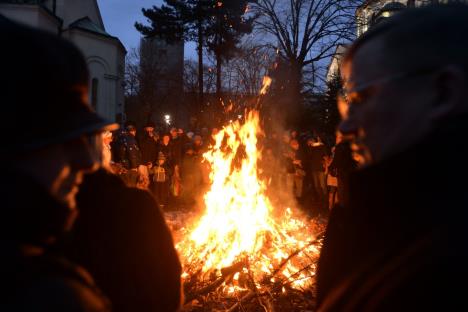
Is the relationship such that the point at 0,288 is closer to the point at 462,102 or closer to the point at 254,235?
the point at 462,102

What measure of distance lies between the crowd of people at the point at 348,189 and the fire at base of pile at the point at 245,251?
304 cm

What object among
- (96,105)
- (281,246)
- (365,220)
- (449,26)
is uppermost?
(96,105)

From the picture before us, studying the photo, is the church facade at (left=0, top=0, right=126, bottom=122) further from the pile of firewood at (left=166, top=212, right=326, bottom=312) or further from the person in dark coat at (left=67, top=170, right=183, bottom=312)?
the person in dark coat at (left=67, top=170, right=183, bottom=312)

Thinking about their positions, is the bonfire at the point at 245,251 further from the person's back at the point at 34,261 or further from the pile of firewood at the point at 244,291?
the person's back at the point at 34,261

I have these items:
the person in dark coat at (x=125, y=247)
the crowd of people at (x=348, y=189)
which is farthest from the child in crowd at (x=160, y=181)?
the crowd of people at (x=348, y=189)

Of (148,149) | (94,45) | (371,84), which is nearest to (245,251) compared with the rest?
(371,84)

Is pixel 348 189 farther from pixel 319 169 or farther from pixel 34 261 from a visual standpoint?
pixel 319 169

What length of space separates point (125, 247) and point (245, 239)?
5055mm

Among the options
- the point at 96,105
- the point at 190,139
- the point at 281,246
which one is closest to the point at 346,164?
the point at 281,246

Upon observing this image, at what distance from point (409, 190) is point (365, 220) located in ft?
0.65

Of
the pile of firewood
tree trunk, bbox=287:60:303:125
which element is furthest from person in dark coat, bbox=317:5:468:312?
tree trunk, bbox=287:60:303:125

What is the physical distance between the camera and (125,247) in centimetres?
175

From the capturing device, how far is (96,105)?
26.9 m

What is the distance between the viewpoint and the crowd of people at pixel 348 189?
3.62 ft
